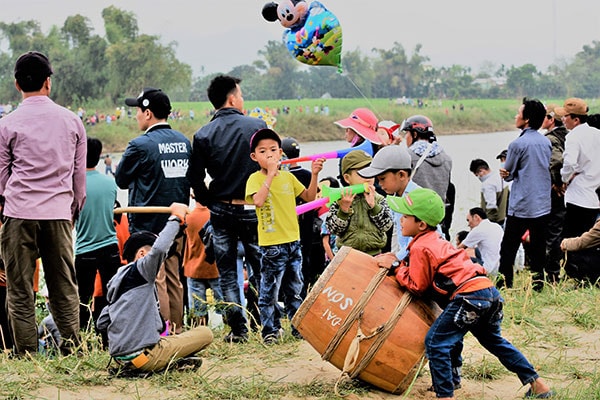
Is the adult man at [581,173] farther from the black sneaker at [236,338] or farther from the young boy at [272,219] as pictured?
the black sneaker at [236,338]

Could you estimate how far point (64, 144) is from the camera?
17.4 feet

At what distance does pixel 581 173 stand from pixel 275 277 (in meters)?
3.58

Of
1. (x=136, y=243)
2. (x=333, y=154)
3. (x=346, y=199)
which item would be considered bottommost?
(x=136, y=243)

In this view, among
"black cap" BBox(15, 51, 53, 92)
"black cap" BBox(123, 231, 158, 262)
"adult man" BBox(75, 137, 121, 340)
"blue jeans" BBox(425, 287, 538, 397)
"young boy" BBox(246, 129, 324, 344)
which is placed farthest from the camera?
"adult man" BBox(75, 137, 121, 340)

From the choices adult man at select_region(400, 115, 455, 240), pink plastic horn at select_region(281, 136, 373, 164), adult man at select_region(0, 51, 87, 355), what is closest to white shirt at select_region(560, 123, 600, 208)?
adult man at select_region(400, 115, 455, 240)

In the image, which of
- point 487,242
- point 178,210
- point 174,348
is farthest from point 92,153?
point 487,242

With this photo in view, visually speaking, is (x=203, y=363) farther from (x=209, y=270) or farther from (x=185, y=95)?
(x=185, y=95)

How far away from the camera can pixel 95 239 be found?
623 cm

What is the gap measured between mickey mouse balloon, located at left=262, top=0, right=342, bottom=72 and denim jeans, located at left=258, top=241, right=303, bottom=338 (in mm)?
2108

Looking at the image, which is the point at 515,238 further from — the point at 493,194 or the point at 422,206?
the point at 422,206

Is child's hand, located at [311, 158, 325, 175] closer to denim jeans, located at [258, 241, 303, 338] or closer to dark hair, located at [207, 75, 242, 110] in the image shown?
denim jeans, located at [258, 241, 303, 338]

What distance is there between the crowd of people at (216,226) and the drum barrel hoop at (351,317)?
0.49 ft

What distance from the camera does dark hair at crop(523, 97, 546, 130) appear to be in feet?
24.6

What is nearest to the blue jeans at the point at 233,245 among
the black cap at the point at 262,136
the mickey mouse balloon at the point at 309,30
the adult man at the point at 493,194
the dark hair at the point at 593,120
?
the black cap at the point at 262,136
